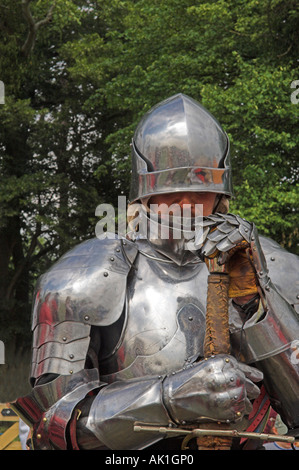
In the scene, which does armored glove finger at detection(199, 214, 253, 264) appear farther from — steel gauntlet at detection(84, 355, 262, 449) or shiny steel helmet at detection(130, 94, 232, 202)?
shiny steel helmet at detection(130, 94, 232, 202)

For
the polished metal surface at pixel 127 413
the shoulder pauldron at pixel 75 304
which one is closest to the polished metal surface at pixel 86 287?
the shoulder pauldron at pixel 75 304

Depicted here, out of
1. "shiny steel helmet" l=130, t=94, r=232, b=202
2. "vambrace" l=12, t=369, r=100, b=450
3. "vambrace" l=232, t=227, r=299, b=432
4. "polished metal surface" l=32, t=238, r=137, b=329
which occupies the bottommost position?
"vambrace" l=12, t=369, r=100, b=450

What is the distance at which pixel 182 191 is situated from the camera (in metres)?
3.60

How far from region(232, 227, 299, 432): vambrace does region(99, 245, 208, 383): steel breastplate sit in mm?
243

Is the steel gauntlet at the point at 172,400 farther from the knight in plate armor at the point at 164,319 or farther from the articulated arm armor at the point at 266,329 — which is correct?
the articulated arm armor at the point at 266,329

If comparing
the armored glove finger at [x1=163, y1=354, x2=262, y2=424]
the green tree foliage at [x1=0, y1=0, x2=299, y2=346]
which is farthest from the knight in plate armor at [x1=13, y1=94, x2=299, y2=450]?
the green tree foliage at [x1=0, y1=0, x2=299, y2=346]

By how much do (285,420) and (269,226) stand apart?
10.7 metres

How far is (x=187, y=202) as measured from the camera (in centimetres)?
364

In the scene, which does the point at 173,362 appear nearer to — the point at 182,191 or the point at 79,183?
the point at 182,191

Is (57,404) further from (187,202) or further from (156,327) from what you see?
(187,202)

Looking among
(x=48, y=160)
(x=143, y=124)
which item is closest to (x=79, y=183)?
(x=48, y=160)

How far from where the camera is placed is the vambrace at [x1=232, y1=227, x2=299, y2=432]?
3209mm

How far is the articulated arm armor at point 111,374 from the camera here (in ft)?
9.68

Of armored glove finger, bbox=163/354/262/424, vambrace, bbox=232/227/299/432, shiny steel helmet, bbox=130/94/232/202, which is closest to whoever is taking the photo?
armored glove finger, bbox=163/354/262/424
